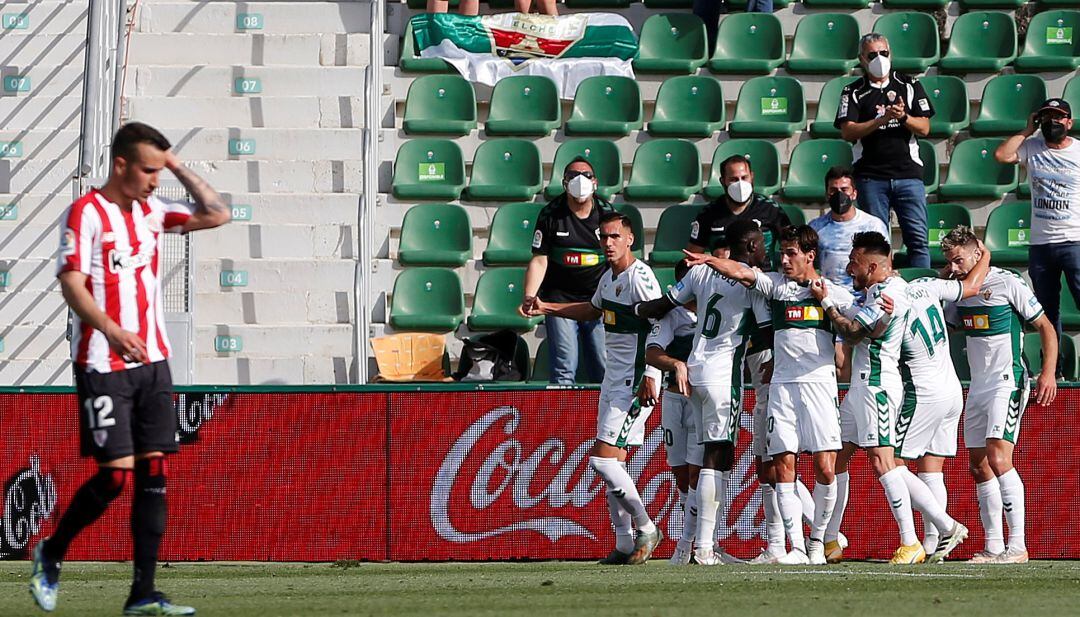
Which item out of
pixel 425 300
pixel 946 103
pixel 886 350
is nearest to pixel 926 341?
pixel 886 350

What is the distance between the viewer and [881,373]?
385 inches

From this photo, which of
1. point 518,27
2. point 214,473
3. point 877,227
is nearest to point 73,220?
point 214,473

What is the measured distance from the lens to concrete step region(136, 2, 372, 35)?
50.5 feet

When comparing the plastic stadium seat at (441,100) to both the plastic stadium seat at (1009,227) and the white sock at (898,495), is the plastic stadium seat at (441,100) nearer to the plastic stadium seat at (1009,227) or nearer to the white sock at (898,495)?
the plastic stadium seat at (1009,227)

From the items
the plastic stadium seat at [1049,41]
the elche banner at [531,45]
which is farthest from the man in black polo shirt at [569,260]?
the plastic stadium seat at [1049,41]

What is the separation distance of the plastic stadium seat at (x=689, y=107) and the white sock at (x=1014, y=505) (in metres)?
5.41

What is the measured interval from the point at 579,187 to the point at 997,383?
3464 mm

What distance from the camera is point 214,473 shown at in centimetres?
1062

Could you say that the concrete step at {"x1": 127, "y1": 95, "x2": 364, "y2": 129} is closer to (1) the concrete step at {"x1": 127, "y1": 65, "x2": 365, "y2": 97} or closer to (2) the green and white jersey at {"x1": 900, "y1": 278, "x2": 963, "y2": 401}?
(1) the concrete step at {"x1": 127, "y1": 65, "x2": 365, "y2": 97}

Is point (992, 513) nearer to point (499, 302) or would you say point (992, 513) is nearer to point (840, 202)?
point (840, 202)

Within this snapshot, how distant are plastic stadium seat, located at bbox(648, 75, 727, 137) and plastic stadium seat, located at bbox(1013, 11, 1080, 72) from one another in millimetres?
3114

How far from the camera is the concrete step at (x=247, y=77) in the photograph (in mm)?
14875

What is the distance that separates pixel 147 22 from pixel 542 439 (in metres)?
7.31

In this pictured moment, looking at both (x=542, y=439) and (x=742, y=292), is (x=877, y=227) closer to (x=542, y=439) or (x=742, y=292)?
(x=742, y=292)
